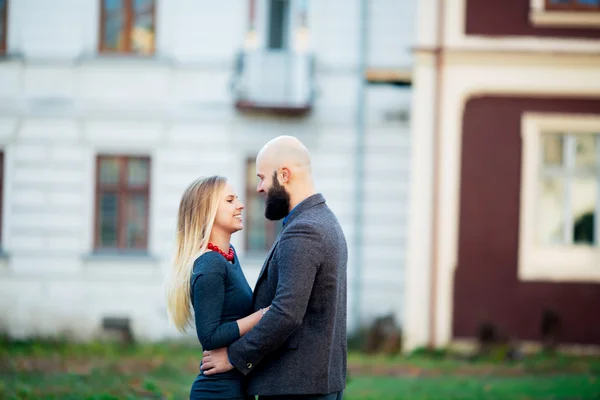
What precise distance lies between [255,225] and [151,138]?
2.51m

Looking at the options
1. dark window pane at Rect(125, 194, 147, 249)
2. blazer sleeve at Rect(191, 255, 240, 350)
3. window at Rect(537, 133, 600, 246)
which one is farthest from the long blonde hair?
dark window pane at Rect(125, 194, 147, 249)

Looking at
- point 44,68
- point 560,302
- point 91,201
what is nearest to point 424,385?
point 560,302

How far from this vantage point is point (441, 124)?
12.4 metres

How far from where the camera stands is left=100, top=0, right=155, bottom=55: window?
581 inches

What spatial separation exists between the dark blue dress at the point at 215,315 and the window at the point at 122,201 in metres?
11.3

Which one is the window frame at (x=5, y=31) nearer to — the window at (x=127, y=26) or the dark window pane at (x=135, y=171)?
the window at (x=127, y=26)

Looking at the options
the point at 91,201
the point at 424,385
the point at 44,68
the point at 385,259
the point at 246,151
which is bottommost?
the point at 424,385

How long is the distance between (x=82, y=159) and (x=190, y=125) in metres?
2.10

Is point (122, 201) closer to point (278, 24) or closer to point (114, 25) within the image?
point (114, 25)

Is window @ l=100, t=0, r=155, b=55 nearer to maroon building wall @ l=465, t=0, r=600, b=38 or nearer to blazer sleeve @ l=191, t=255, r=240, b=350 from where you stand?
maroon building wall @ l=465, t=0, r=600, b=38

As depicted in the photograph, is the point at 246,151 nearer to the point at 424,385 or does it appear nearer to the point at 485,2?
the point at 485,2

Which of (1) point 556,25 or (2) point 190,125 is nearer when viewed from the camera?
(1) point 556,25

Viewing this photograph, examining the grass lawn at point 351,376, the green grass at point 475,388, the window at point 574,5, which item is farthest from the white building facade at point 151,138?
the green grass at point 475,388

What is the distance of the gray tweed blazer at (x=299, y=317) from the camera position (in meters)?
3.50
